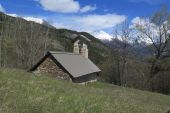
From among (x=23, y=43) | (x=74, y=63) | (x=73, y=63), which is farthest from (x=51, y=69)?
(x=23, y=43)

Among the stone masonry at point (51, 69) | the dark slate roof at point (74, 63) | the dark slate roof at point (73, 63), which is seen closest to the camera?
the stone masonry at point (51, 69)

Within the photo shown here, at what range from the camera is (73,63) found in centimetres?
4303

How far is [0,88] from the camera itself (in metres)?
11.1

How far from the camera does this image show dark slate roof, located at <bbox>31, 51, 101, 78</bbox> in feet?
130

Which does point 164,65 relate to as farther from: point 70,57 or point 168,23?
point 70,57

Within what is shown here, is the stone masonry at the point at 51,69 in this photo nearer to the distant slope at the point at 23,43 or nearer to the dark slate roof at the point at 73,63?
the dark slate roof at the point at 73,63

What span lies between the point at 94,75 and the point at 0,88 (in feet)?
134

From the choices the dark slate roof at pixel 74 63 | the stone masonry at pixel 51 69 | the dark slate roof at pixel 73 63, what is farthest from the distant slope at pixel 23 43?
the stone masonry at pixel 51 69

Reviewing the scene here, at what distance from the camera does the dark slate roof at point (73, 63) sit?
130ft

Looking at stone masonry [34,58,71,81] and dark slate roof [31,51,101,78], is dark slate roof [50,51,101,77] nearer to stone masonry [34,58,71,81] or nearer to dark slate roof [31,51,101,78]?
dark slate roof [31,51,101,78]

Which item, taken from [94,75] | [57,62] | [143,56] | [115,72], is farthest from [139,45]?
[57,62]

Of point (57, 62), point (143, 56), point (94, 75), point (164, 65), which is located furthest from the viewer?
point (143, 56)

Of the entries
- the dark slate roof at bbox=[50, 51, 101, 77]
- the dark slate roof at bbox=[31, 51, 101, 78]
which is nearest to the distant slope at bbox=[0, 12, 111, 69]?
the dark slate roof at bbox=[50, 51, 101, 77]

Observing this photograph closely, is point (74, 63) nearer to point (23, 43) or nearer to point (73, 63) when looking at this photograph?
point (73, 63)
